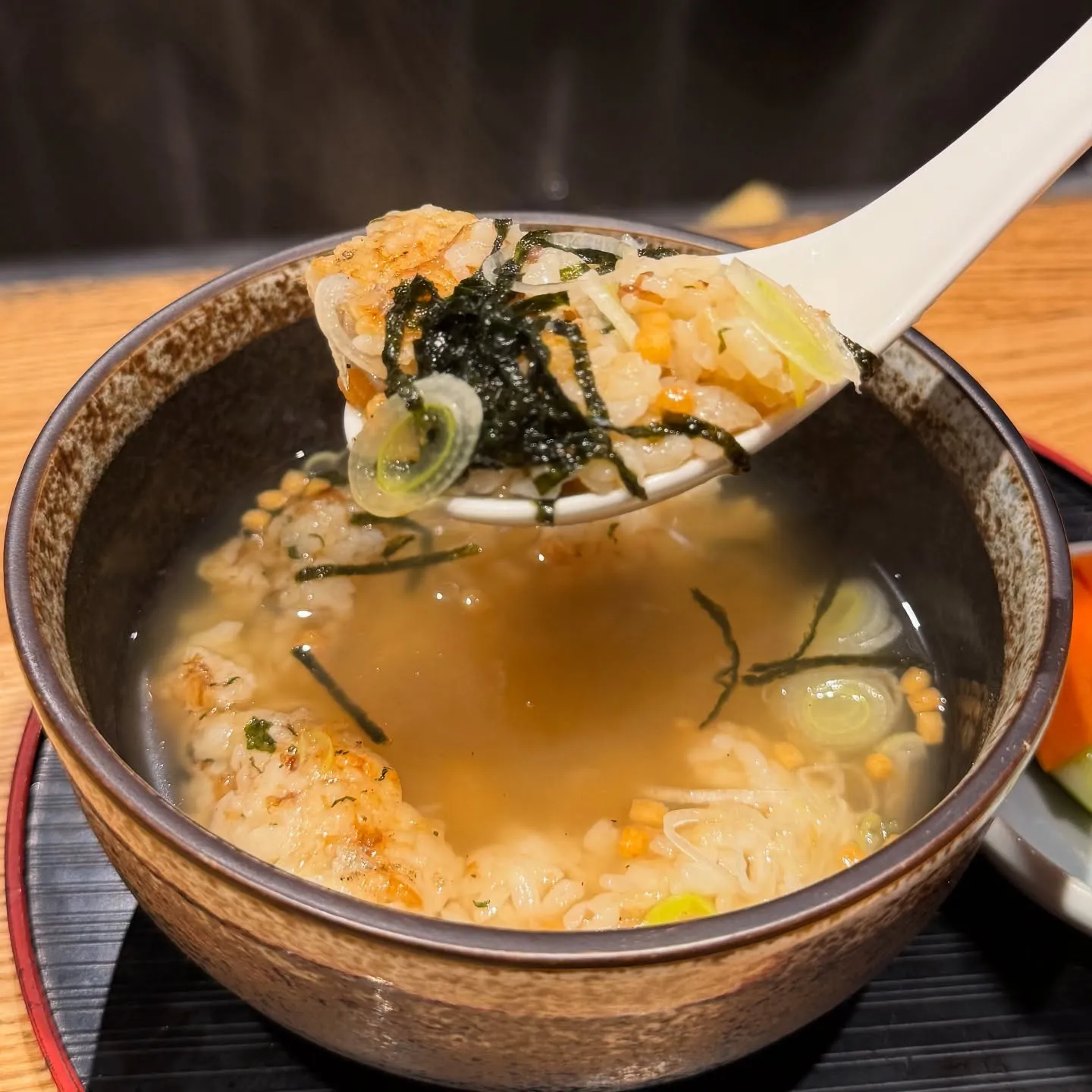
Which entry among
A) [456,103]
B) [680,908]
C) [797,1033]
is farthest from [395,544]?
[456,103]

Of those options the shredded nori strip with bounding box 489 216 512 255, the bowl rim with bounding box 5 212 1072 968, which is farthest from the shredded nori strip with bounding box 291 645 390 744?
the shredded nori strip with bounding box 489 216 512 255

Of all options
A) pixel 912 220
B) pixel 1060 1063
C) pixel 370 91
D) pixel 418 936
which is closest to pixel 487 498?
pixel 418 936

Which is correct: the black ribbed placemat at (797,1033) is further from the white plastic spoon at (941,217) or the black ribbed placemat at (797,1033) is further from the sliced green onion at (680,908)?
the white plastic spoon at (941,217)

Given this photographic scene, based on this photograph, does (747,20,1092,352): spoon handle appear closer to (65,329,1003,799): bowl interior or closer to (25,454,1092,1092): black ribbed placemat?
(65,329,1003,799): bowl interior

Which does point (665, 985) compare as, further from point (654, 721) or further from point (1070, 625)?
point (654, 721)

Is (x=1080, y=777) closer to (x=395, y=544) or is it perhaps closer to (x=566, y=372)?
(x=566, y=372)
